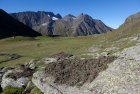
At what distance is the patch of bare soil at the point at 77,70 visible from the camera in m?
27.2

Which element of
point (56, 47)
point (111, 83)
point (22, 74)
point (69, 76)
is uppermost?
point (111, 83)

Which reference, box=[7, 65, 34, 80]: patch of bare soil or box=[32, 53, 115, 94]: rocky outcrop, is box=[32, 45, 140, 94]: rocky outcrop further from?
box=[7, 65, 34, 80]: patch of bare soil

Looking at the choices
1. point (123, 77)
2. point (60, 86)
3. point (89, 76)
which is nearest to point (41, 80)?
point (60, 86)

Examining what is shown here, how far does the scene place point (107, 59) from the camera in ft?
98.1

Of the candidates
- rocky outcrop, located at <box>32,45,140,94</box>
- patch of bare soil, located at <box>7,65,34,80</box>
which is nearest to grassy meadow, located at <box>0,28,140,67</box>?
patch of bare soil, located at <box>7,65,34,80</box>

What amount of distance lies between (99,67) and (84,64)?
2369 mm

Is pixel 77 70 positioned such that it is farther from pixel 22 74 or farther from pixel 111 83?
pixel 22 74

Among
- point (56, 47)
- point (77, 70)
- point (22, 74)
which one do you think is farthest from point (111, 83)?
point (56, 47)

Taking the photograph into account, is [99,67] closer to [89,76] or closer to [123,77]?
[89,76]

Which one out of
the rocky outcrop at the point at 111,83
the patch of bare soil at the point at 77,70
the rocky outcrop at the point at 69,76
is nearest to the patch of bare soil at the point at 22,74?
the rocky outcrop at the point at 69,76

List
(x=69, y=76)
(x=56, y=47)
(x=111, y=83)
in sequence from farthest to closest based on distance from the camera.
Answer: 1. (x=56, y=47)
2. (x=69, y=76)
3. (x=111, y=83)

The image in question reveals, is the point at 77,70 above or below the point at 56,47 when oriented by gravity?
above

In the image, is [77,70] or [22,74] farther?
[22,74]

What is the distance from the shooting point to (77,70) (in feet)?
96.3
